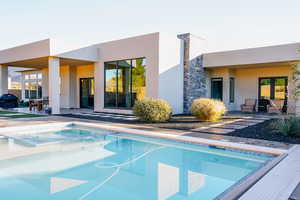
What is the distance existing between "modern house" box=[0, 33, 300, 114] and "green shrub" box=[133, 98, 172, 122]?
4.78 feet

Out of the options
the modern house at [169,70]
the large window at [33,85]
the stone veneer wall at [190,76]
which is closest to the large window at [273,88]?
the modern house at [169,70]

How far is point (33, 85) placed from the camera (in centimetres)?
1953

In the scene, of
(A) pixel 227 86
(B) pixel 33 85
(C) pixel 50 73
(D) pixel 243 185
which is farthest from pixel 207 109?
(B) pixel 33 85

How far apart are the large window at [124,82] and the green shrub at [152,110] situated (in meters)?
2.05

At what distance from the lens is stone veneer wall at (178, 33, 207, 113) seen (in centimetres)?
1186

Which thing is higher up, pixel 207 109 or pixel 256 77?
pixel 256 77

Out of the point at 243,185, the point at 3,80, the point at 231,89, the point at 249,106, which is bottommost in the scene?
the point at 243,185

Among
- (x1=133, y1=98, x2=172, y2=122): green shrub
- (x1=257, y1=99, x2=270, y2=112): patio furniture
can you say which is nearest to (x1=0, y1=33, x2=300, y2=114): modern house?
(x1=257, y1=99, x2=270, y2=112): patio furniture

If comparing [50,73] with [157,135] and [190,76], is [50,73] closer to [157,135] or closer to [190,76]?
[190,76]

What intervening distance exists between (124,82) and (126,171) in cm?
755

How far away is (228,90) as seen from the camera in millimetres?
13445

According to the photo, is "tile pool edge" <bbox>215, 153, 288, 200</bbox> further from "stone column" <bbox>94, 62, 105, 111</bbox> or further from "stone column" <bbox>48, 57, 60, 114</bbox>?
"stone column" <bbox>94, 62, 105, 111</bbox>

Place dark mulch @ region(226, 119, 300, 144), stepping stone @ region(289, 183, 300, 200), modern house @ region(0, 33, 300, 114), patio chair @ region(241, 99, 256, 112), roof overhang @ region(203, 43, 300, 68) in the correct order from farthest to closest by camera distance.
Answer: patio chair @ region(241, 99, 256, 112)
modern house @ region(0, 33, 300, 114)
roof overhang @ region(203, 43, 300, 68)
dark mulch @ region(226, 119, 300, 144)
stepping stone @ region(289, 183, 300, 200)

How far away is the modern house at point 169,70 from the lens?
34.8 ft
